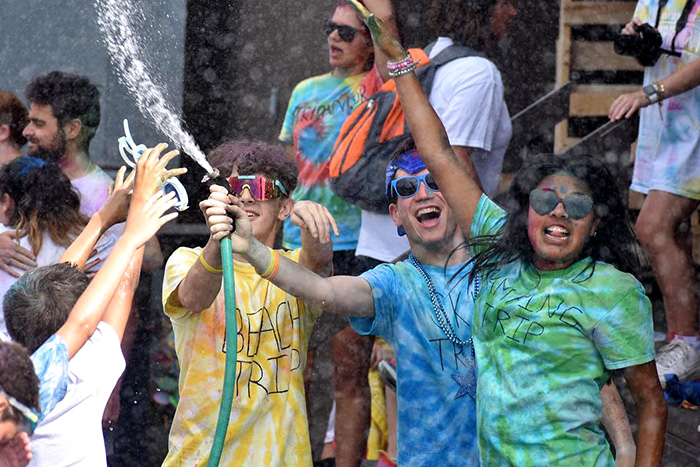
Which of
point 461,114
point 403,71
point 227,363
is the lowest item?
point 227,363

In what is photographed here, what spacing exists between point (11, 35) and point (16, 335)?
2.96m

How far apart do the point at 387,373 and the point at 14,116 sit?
6.64ft

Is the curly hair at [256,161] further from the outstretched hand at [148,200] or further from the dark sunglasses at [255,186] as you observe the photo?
the outstretched hand at [148,200]

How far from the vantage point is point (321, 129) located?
4676 mm

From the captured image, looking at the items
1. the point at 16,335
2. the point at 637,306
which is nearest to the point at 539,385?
the point at 637,306

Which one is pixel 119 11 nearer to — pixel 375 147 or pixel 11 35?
pixel 11 35

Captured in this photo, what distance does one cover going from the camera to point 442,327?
3.07 meters

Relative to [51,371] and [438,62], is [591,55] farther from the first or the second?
[51,371]

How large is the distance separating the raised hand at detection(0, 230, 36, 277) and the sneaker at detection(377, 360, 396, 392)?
1441mm

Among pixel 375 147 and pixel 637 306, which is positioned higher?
pixel 375 147

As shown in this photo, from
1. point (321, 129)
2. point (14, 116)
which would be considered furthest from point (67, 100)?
point (321, 129)

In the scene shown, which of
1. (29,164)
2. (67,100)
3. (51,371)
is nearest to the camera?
(51,371)

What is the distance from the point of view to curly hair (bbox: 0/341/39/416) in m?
2.39

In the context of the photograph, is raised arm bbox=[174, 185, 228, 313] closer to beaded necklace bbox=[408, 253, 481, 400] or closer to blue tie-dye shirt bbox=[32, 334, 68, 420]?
blue tie-dye shirt bbox=[32, 334, 68, 420]
